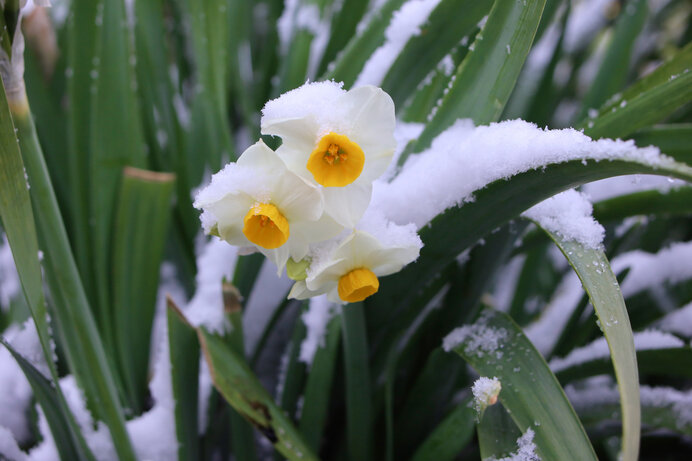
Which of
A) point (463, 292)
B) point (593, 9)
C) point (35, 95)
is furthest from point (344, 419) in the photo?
point (593, 9)

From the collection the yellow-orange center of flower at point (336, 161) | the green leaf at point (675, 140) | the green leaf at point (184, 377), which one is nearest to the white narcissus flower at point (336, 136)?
the yellow-orange center of flower at point (336, 161)

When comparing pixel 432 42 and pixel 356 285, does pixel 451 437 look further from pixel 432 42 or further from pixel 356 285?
pixel 432 42

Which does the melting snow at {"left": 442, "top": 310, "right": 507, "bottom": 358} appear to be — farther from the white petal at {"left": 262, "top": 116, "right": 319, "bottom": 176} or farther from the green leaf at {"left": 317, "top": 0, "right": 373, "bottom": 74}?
the green leaf at {"left": 317, "top": 0, "right": 373, "bottom": 74}

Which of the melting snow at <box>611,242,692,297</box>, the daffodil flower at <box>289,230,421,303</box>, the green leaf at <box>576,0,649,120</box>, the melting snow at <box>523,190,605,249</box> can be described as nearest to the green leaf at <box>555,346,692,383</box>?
the melting snow at <box>611,242,692,297</box>

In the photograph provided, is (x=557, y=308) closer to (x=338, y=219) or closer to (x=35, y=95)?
(x=338, y=219)

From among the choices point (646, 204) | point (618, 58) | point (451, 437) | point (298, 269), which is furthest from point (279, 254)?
point (618, 58)
